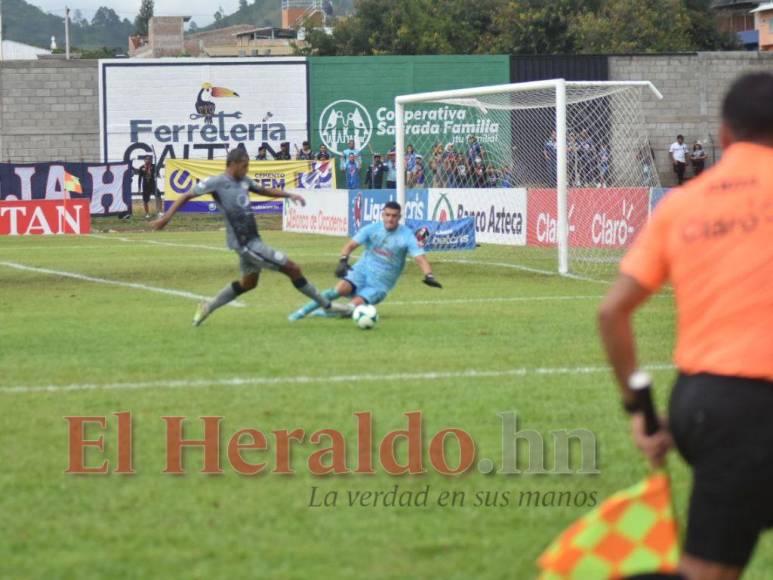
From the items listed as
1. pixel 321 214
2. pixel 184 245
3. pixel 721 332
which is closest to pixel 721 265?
pixel 721 332

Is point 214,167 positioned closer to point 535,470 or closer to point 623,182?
point 623,182

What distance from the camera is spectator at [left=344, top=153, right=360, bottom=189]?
4597 centimetres

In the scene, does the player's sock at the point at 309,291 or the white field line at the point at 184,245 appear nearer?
the player's sock at the point at 309,291

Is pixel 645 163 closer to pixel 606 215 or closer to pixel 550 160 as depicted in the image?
pixel 606 215

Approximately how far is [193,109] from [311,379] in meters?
40.1

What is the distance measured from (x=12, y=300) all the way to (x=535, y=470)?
11.7 meters

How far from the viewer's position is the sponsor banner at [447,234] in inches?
1037

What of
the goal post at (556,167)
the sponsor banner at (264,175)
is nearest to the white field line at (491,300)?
the goal post at (556,167)

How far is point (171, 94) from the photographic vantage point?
162ft

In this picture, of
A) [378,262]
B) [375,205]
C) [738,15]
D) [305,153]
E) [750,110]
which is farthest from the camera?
[738,15]

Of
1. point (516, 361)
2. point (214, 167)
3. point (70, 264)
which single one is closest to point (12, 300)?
point (70, 264)

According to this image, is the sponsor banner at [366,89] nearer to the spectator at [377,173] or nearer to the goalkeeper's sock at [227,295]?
the spectator at [377,173]

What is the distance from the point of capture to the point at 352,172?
46.0 metres

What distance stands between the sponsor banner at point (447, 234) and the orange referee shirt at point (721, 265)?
873 inches
